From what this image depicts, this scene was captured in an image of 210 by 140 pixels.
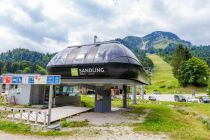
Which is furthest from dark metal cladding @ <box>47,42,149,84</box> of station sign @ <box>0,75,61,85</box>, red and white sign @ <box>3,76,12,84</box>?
red and white sign @ <box>3,76,12,84</box>

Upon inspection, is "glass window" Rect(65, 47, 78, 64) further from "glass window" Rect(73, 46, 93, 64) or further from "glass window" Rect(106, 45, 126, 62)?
"glass window" Rect(106, 45, 126, 62)

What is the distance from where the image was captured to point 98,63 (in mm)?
18297

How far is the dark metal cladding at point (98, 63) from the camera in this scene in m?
18.0

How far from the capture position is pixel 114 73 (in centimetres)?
1794

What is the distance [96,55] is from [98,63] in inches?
40.8

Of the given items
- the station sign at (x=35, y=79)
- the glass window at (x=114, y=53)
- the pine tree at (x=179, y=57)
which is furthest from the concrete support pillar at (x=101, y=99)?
the pine tree at (x=179, y=57)

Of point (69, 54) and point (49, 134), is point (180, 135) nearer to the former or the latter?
point (49, 134)

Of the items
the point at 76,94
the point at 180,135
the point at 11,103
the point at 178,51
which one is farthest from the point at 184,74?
the point at 180,135

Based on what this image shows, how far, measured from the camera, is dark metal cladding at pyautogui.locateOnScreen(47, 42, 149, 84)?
59.2 ft

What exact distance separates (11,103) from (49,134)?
58.5ft

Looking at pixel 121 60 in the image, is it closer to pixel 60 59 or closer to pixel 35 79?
pixel 60 59

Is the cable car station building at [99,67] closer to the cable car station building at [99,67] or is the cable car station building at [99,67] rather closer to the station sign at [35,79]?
the cable car station building at [99,67]

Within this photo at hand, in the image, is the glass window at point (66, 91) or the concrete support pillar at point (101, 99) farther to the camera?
the glass window at point (66, 91)

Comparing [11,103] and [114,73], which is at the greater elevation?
[114,73]
